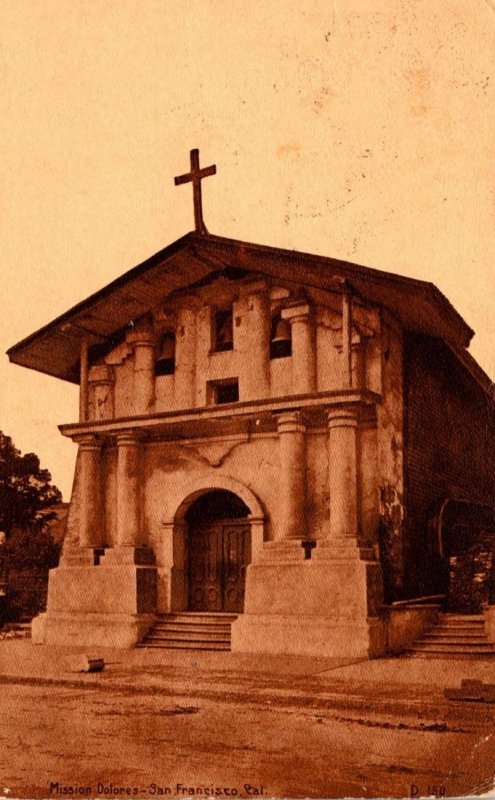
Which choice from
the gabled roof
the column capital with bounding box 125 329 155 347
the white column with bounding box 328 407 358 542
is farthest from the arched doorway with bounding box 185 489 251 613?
the gabled roof

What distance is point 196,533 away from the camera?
54.0ft

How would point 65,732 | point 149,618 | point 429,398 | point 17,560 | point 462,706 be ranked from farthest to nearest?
1. point 17,560
2. point 429,398
3. point 149,618
4. point 462,706
5. point 65,732

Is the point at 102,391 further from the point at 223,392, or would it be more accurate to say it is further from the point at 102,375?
the point at 223,392

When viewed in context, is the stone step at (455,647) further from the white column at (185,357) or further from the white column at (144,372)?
the white column at (144,372)

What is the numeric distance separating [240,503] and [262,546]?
198 centimetres

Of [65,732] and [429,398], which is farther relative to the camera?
[429,398]

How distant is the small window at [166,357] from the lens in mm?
16812

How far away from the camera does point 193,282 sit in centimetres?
1644

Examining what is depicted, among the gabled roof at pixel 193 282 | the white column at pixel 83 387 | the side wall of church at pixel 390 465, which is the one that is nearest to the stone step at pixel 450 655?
the side wall of church at pixel 390 465

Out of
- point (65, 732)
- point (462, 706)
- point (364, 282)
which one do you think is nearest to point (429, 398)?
point (364, 282)

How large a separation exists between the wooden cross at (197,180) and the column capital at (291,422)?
11.4ft

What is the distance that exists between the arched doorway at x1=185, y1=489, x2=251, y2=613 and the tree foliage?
3.57 m

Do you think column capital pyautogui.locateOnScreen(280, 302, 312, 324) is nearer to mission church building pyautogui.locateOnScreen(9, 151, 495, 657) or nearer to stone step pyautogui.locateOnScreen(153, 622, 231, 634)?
mission church building pyautogui.locateOnScreen(9, 151, 495, 657)

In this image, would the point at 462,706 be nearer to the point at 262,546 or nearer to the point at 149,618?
the point at 262,546
